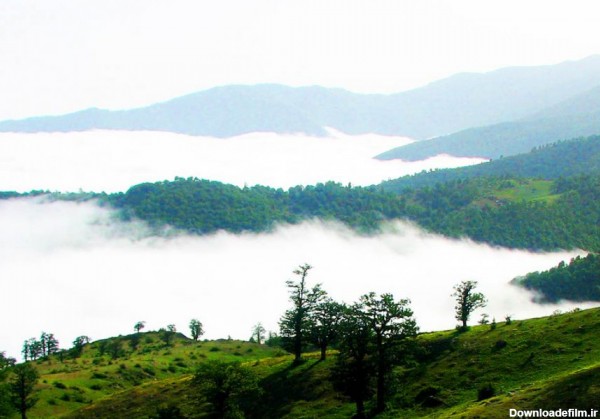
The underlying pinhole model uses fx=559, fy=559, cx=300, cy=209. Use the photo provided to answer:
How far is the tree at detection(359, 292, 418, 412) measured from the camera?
79.9 meters

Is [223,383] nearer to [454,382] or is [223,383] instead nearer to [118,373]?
[454,382]

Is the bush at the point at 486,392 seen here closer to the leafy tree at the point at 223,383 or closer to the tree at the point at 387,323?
the tree at the point at 387,323

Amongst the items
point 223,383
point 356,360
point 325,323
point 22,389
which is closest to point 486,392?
point 356,360

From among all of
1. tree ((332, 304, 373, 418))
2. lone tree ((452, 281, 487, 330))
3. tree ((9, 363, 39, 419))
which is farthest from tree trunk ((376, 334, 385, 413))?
tree ((9, 363, 39, 419))

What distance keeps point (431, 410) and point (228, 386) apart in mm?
29974

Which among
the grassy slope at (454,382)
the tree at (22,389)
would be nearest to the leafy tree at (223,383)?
the grassy slope at (454,382)

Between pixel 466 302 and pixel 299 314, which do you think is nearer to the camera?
pixel 466 302

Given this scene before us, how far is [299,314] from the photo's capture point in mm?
115750

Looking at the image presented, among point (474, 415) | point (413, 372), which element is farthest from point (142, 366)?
point (474, 415)

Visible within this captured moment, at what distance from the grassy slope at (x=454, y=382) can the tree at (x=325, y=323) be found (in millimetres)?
3536

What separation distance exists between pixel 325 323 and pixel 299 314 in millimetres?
6033

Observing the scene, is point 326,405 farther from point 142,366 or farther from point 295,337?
point 142,366

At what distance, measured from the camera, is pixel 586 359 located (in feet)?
246

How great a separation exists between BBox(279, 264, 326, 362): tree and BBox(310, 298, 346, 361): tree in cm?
185
